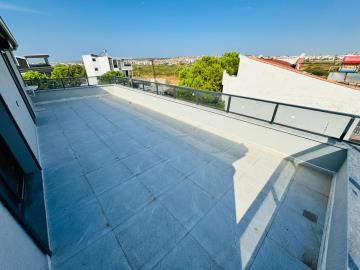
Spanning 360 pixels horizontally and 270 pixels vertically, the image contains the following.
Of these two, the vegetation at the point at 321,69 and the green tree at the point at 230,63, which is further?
the vegetation at the point at 321,69

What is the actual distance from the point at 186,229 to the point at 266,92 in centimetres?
1168

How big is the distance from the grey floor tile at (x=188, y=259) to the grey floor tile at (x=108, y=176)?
4.85ft

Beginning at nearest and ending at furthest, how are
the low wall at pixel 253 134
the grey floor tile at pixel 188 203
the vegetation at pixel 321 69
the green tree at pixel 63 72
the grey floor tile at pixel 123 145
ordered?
the grey floor tile at pixel 188 203 < the low wall at pixel 253 134 < the grey floor tile at pixel 123 145 < the vegetation at pixel 321 69 < the green tree at pixel 63 72

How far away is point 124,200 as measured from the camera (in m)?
2.34

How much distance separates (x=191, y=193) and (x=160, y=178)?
655 millimetres

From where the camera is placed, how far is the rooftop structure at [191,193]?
163 centimetres

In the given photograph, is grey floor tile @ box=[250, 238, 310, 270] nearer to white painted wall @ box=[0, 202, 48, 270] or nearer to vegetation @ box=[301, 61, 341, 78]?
white painted wall @ box=[0, 202, 48, 270]

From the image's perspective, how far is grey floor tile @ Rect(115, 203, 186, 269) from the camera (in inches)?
65.8

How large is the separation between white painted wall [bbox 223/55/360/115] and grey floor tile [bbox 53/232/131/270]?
11.3 m

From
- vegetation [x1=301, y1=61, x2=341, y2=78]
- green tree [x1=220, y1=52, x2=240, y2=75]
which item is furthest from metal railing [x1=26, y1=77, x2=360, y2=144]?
vegetation [x1=301, y1=61, x2=341, y2=78]

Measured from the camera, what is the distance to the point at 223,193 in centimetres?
249

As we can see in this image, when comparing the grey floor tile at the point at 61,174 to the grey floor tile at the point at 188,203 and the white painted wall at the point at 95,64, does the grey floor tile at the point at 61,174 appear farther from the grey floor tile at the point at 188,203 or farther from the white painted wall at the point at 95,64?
the white painted wall at the point at 95,64

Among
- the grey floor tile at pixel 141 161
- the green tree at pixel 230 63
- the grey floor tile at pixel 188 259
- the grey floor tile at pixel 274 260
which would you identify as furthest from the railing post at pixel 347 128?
the green tree at pixel 230 63

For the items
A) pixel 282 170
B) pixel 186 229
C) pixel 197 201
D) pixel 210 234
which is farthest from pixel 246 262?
pixel 282 170
